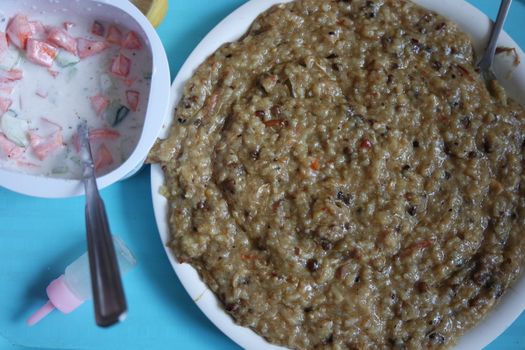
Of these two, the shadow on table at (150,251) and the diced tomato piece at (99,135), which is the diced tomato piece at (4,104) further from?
the shadow on table at (150,251)

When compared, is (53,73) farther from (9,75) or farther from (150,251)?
(150,251)

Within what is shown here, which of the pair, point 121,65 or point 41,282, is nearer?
point 121,65

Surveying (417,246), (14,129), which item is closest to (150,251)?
(14,129)

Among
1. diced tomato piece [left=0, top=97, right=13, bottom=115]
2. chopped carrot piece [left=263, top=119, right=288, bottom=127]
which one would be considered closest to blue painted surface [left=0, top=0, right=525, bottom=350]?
diced tomato piece [left=0, top=97, right=13, bottom=115]

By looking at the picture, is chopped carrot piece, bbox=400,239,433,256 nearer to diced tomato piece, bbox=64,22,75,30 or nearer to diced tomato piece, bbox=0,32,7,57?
diced tomato piece, bbox=64,22,75,30

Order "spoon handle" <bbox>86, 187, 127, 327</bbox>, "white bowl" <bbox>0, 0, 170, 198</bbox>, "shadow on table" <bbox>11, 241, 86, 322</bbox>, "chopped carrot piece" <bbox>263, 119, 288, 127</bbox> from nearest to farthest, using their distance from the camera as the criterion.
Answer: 1. "spoon handle" <bbox>86, 187, 127, 327</bbox>
2. "white bowl" <bbox>0, 0, 170, 198</bbox>
3. "chopped carrot piece" <bbox>263, 119, 288, 127</bbox>
4. "shadow on table" <bbox>11, 241, 86, 322</bbox>

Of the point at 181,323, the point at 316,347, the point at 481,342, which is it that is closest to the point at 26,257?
the point at 181,323
